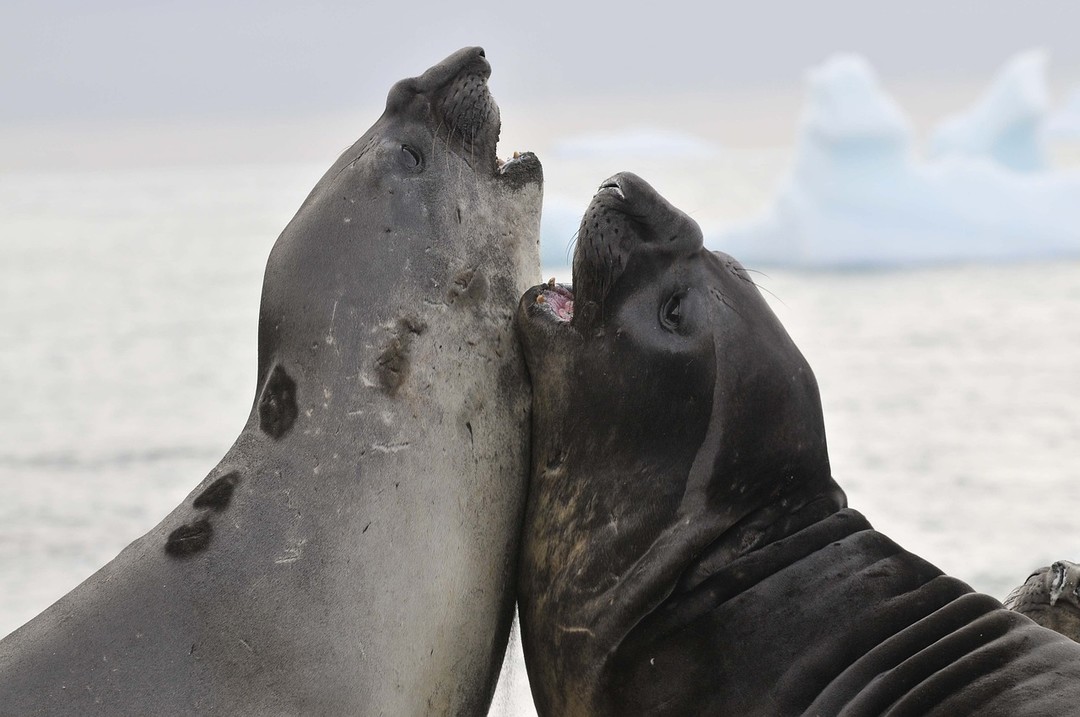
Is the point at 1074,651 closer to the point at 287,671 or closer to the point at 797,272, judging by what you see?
the point at 287,671

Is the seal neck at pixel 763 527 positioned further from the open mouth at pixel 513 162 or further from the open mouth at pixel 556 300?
the open mouth at pixel 513 162

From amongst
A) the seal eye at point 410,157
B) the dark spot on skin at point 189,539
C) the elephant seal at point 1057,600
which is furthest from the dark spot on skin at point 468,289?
the elephant seal at point 1057,600

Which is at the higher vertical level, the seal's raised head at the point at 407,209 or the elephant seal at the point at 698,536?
the seal's raised head at the point at 407,209

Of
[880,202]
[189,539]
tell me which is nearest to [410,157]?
[189,539]

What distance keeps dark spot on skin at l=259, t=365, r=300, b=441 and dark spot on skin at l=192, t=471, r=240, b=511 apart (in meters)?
0.14

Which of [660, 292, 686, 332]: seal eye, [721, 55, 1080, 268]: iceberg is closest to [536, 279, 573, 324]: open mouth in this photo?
[660, 292, 686, 332]: seal eye

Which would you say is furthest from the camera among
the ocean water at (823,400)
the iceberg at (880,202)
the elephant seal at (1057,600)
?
the iceberg at (880,202)

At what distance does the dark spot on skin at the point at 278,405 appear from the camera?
10.1 ft

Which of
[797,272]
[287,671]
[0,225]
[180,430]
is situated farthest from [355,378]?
[0,225]

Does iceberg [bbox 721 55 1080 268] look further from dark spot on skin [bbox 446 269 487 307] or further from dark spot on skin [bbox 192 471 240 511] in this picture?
dark spot on skin [bbox 192 471 240 511]

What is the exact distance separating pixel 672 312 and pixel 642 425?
0.93 ft

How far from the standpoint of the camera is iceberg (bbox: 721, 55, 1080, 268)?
15195 millimetres

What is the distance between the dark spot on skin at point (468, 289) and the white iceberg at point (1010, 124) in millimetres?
14687

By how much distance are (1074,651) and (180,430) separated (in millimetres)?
8935
